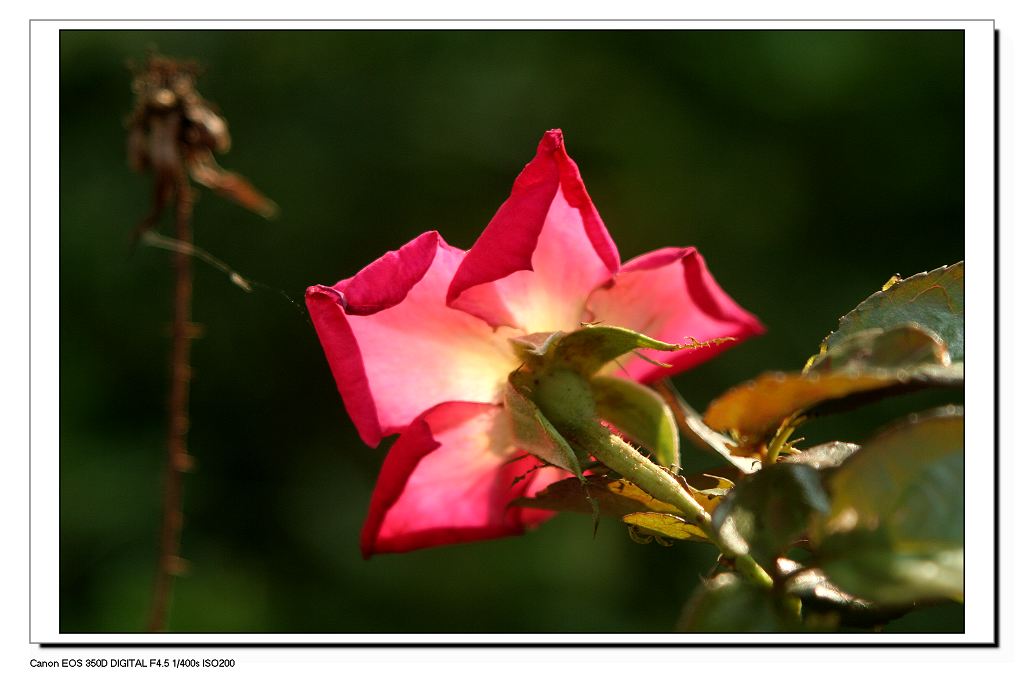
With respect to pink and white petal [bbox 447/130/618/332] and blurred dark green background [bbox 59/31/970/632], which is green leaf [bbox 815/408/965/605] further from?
blurred dark green background [bbox 59/31/970/632]

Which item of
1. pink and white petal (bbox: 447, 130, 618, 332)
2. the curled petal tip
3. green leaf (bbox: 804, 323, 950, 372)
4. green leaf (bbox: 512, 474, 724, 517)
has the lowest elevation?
green leaf (bbox: 512, 474, 724, 517)

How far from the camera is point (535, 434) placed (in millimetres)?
250

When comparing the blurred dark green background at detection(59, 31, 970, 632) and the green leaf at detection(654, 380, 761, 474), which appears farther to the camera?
the blurred dark green background at detection(59, 31, 970, 632)

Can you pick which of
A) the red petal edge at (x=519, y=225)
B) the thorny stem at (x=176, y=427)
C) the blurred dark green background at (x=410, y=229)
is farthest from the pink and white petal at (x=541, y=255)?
the blurred dark green background at (x=410, y=229)

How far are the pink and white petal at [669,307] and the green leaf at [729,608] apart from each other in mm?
81

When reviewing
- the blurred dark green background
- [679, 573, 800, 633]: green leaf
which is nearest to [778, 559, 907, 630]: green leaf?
[679, 573, 800, 633]: green leaf

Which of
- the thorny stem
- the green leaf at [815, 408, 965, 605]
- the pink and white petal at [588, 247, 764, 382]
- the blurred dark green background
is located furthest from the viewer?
the blurred dark green background

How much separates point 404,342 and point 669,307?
0.26 ft

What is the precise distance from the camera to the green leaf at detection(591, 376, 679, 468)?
24cm

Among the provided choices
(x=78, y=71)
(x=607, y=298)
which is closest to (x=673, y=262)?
(x=607, y=298)

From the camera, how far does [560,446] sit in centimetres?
24

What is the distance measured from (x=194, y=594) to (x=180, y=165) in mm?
800

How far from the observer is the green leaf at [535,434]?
24 cm
